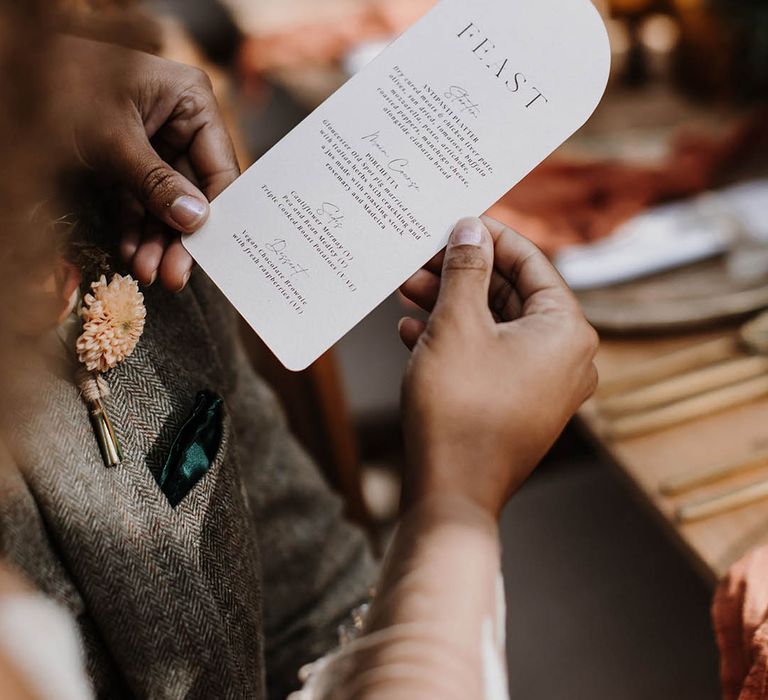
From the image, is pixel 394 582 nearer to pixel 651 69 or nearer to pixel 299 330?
pixel 299 330

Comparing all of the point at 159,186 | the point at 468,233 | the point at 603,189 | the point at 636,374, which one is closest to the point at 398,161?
the point at 468,233

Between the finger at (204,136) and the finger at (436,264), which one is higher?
the finger at (204,136)

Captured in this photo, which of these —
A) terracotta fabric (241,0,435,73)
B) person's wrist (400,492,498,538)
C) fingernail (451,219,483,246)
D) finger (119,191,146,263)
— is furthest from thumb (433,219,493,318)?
terracotta fabric (241,0,435,73)

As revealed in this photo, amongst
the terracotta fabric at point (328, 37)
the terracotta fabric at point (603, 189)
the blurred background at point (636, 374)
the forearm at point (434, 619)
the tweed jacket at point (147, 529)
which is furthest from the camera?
the terracotta fabric at point (328, 37)

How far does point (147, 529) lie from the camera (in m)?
0.58

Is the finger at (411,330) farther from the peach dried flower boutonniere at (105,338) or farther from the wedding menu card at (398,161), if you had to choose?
the peach dried flower boutonniere at (105,338)

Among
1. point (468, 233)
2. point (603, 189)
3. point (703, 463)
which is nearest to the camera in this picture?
point (468, 233)

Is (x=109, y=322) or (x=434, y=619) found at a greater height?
(x=109, y=322)

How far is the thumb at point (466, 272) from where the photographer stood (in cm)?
55

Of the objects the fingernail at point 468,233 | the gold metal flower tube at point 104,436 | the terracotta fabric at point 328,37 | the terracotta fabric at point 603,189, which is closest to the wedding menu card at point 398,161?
the fingernail at point 468,233

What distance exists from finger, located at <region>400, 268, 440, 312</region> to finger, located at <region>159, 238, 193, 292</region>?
0.54 feet

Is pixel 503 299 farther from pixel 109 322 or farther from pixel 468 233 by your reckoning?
pixel 109 322

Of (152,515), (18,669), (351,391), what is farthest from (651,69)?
(18,669)

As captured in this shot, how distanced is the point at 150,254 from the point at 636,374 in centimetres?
51
